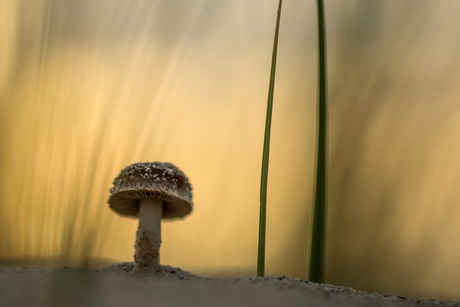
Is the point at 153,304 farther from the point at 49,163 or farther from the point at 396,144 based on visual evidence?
the point at 396,144

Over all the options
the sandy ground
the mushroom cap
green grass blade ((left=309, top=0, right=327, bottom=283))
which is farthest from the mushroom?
green grass blade ((left=309, top=0, right=327, bottom=283))

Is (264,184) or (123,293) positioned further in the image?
(264,184)

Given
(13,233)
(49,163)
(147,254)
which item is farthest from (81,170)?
(147,254)

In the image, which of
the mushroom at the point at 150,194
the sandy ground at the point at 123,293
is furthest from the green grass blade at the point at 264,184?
the mushroom at the point at 150,194

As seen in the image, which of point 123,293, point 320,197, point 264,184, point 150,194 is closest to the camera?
point 123,293

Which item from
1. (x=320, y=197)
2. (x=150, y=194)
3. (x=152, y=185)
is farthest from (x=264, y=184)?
(x=150, y=194)

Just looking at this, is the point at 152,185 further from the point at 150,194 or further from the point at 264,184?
the point at 264,184

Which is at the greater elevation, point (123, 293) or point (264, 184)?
point (264, 184)

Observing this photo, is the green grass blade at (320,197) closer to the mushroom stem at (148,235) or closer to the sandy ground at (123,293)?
the sandy ground at (123,293)
